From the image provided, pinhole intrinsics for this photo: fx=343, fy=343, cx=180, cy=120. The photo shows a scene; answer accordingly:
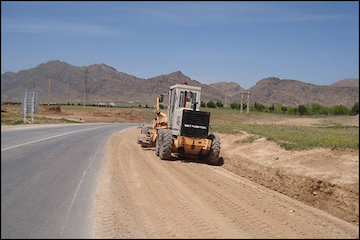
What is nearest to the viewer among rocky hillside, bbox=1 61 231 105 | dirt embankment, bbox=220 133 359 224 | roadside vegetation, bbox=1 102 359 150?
rocky hillside, bbox=1 61 231 105

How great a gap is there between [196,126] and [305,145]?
4.93 meters

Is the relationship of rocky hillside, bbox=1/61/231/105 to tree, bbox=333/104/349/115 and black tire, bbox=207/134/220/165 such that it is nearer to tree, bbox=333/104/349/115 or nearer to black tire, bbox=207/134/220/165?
black tire, bbox=207/134/220/165

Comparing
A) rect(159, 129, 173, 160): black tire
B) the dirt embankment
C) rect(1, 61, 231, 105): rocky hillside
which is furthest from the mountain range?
rect(159, 129, 173, 160): black tire

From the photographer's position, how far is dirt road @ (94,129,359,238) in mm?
6457

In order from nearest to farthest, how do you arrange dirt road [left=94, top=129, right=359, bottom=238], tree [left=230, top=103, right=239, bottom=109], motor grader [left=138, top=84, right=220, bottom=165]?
dirt road [left=94, top=129, right=359, bottom=238] → motor grader [left=138, top=84, right=220, bottom=165] → tree [left=230, top=103, right=239, bottom=109]

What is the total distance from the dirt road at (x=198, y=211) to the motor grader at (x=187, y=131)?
135 inches

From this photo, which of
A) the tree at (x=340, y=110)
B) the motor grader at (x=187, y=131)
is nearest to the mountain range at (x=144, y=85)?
the tree at (x=340, y=110)

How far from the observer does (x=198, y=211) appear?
25.6ft

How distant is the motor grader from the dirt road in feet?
11.3

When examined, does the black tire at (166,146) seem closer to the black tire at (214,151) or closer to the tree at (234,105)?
the black tire at (214,151)

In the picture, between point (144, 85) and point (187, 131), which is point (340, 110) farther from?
point (144, 85)

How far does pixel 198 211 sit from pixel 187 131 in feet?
26.1

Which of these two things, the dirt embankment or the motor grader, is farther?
the motor grader

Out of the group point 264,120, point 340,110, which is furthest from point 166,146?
point 264,120
